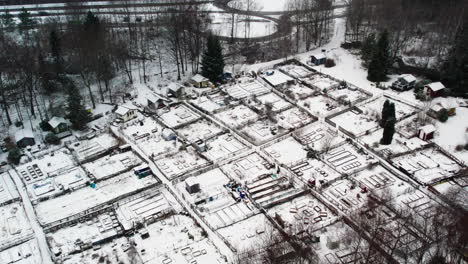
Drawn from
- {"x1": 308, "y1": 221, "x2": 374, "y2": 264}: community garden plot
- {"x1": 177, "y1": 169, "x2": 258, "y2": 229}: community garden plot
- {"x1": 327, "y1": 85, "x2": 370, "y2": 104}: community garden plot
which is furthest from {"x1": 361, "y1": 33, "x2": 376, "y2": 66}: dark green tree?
{"x1": 308, "y1": 221, "x2": 374, "y2": 264}: community garden plot

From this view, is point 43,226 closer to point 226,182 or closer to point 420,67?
point 226,182

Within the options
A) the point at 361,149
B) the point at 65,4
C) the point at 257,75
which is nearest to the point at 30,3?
the point at 65,4

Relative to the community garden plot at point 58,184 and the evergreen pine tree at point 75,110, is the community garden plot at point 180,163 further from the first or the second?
the evergreen pine tree at point 75,110

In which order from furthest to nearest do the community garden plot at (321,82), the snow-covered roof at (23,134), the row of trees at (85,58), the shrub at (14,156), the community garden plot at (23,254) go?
the community garden plot at (321,82) → the row of trees at (85,58) → the snow-covered roof at (23,134) → the shrub at (14,156) → the community garden plot at (23,254)

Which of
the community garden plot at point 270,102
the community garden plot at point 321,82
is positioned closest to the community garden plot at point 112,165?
the community garden plot at point 270,102

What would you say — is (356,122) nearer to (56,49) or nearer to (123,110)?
(123,110)
